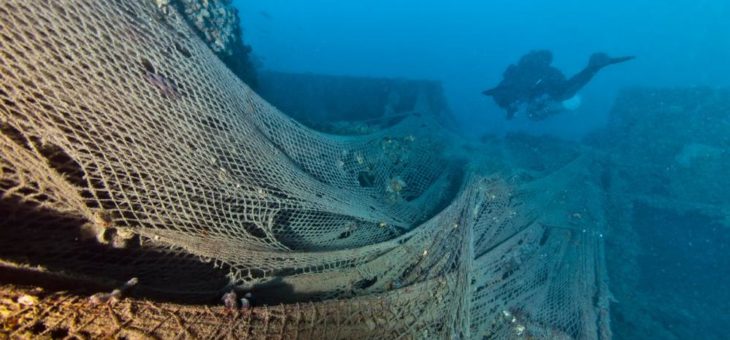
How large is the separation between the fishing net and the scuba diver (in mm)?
6997

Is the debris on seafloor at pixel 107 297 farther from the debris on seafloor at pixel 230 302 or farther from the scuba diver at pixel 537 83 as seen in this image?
the scuba diver at pixel 537 83

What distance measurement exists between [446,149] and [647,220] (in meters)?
6.37

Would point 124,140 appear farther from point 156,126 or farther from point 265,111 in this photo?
point 265,111

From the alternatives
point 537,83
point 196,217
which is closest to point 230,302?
point 196,217

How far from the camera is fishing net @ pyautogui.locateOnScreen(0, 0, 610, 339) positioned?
1697 millimetres

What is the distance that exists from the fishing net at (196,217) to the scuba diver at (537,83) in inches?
275

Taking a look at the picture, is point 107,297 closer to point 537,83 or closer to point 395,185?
point 395,185

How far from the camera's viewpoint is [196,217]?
2.41m

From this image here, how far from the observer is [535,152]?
9945mm

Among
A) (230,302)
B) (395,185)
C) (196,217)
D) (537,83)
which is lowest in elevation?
(395,185)

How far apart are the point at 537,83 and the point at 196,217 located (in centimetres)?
1022

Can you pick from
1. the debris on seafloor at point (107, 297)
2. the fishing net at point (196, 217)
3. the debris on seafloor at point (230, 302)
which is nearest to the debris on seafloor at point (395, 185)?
the fishing net at point (196, 217)

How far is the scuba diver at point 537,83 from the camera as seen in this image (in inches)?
402

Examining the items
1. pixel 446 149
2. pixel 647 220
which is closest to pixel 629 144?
pixel 647 220
